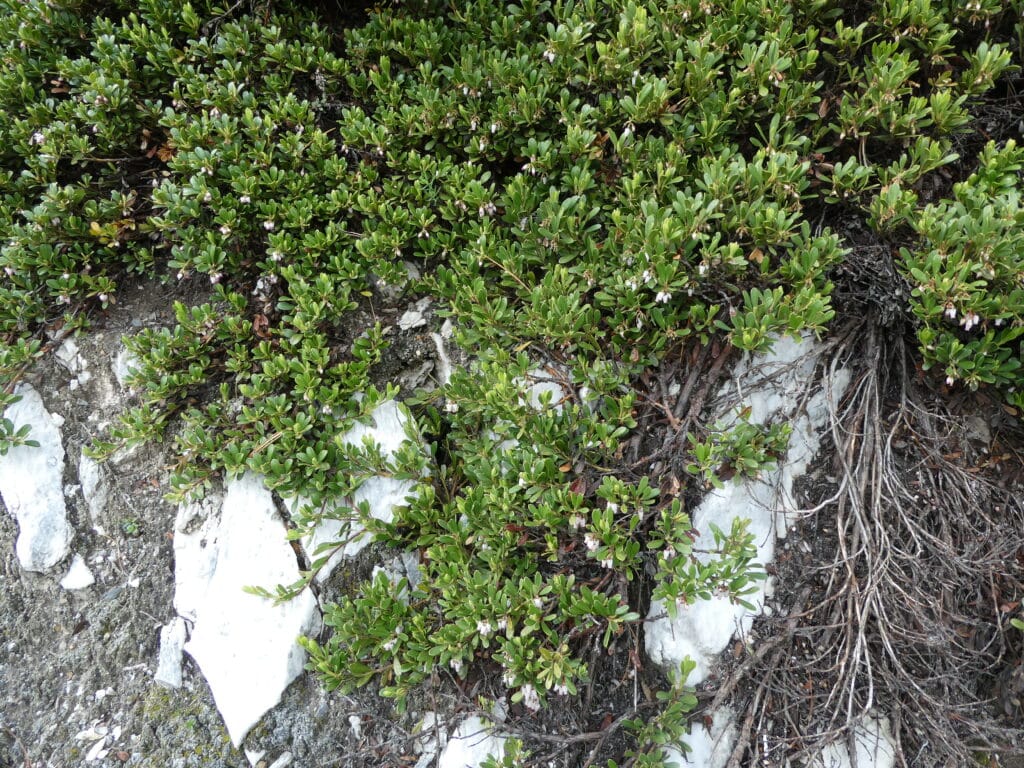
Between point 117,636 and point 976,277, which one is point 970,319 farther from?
point 117,636

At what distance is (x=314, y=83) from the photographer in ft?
12.3

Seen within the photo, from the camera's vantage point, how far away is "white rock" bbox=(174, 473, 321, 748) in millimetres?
2980

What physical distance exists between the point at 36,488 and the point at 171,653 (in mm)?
1132

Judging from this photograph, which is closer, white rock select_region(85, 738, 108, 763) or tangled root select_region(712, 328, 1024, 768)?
tangled root select_region(712, 328, 1024, 768)

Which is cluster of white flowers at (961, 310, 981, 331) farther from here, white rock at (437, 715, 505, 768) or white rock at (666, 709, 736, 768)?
white rock at (437, 715, 505, 768)

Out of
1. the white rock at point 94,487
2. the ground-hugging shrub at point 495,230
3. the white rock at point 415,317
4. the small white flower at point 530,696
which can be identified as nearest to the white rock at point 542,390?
the ground-hugging shrub at point 495,230

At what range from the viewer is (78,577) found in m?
3.36

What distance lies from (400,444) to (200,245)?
1426mm

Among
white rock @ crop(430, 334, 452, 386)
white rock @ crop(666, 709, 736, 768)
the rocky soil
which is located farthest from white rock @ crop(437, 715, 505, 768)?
white rock @ crop(430, 334, 452, 386)

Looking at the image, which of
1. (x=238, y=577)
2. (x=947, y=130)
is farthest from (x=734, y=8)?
(x=238, y=577)

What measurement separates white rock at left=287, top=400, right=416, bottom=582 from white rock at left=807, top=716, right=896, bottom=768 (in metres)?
1.93

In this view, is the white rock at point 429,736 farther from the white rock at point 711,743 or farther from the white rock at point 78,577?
the white rock at point 78,577

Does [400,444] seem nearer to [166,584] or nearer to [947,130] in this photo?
[166,584]

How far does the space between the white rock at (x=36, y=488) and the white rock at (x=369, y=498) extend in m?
1.26
